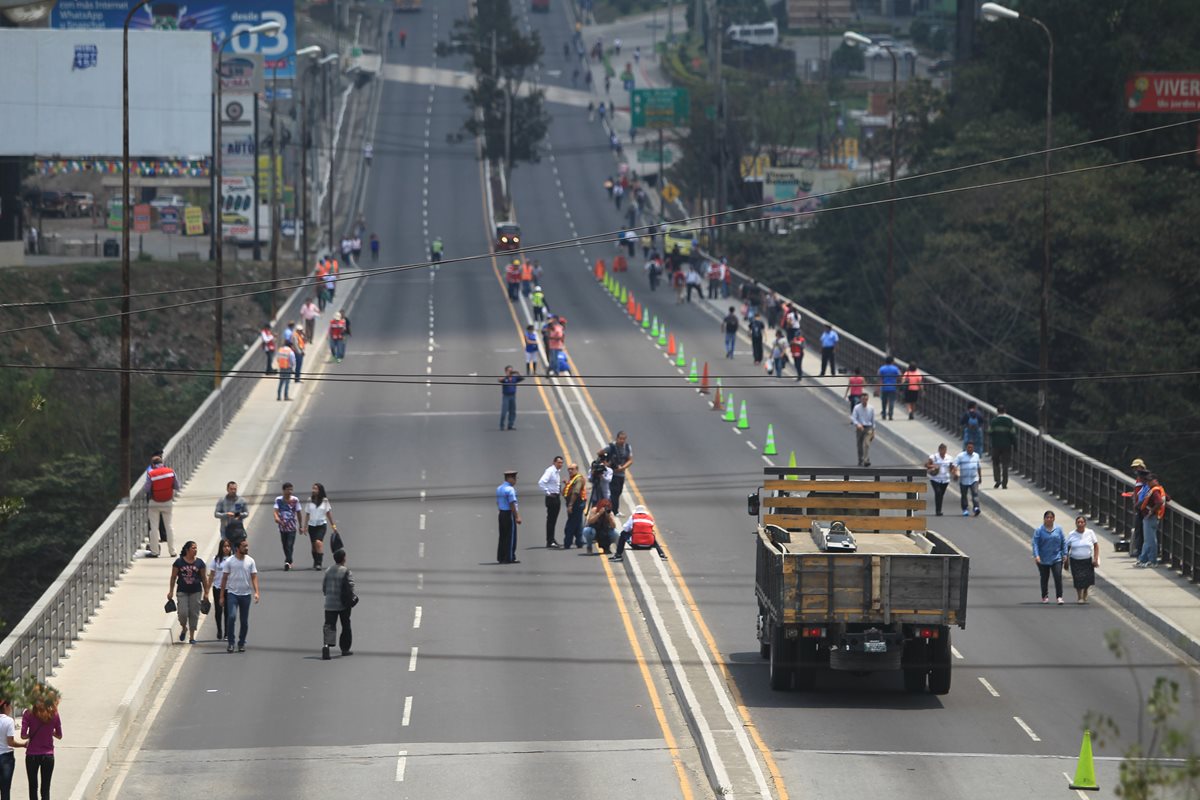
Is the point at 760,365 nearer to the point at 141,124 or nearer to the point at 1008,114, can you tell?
the point at 1008,114

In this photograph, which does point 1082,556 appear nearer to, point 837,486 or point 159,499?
point 837,486

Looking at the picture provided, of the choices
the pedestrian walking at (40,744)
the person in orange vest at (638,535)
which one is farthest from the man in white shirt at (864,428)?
the pedestrian walking at (40,744)

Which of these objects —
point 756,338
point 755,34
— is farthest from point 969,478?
point 755,34

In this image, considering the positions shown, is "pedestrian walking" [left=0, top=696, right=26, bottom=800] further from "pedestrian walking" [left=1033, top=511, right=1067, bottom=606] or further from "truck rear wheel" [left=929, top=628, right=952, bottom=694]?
"pedestrian walking" [left=1033, top=511, right=1067, bottom=606]

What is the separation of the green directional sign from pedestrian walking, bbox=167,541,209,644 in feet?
294

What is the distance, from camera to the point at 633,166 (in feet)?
437

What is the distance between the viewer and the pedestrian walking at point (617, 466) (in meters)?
36.1

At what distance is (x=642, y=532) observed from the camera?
1320 inches

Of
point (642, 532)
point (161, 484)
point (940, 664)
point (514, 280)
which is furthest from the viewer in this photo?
point (514, 280)

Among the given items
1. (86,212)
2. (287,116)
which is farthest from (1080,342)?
(287,116)

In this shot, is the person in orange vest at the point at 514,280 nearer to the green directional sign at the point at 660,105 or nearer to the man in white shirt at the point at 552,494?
the green directional sign at the point at 660,105

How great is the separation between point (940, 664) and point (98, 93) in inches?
2531

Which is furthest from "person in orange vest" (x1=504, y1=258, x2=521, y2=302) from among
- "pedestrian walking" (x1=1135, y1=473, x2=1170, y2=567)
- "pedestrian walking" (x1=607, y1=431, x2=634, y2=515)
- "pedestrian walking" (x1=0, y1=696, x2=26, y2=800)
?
"pedestrian walking" (x1=0, y1=696, x2=26, y2=800)

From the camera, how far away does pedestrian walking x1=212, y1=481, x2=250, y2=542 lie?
101ft
